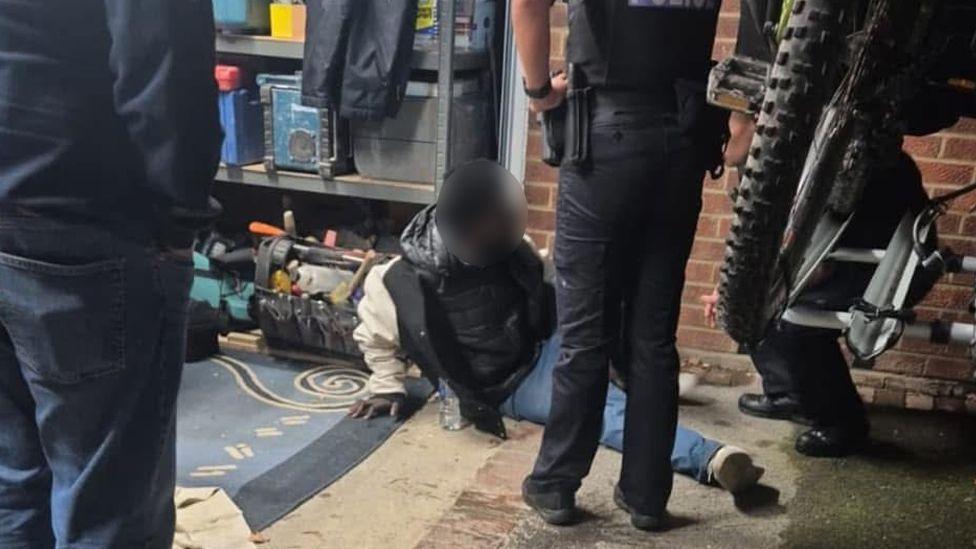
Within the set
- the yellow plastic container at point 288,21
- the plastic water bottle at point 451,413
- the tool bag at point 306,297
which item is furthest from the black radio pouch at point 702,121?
the yellow plastic container at point 288,21

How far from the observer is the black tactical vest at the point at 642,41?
173 cm

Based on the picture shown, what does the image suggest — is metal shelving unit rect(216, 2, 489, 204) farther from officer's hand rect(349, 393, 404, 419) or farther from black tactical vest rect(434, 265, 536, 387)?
officer's hand rect(349, 393, 404, 419)

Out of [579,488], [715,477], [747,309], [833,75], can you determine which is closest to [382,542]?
[579,488]

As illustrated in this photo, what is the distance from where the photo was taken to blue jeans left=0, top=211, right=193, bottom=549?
122cm

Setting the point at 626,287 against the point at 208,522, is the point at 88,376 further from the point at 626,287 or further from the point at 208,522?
the point at 626,287

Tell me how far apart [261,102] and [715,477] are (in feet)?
5.90

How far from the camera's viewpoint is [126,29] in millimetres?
1152

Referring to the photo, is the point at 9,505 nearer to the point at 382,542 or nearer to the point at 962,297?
the point at 382,542

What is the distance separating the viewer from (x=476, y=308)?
2518 millimetres

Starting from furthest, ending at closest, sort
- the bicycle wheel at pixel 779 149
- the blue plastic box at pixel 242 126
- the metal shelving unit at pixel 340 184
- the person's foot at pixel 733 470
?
the blue plastic box at pixel 242 126
the metal shelving unit at pixel 340 184
the person's foot at pixel 733 470
the bicycle wheel at pixel 779 149

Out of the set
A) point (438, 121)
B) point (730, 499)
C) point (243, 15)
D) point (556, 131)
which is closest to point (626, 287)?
point (556, 131)

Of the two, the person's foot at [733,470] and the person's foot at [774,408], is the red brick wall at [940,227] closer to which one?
the person's foot at [774,408]

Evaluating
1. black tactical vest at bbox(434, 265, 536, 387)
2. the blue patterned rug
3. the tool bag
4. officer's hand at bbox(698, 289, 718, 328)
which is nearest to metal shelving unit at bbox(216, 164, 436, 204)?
the tool bag

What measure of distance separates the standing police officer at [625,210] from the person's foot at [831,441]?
22.1 inches
